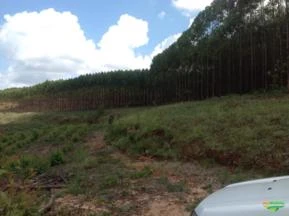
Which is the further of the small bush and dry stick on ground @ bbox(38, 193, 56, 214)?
the small bush

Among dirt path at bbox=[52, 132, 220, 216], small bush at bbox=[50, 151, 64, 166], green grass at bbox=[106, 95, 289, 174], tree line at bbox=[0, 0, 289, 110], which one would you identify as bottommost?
dirt path at bbox=[52, 132, 220, 216]

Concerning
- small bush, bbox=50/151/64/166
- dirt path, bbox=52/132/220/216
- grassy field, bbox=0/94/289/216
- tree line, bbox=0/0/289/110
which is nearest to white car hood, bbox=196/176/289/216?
grassy field, bbox=0/94/289/216

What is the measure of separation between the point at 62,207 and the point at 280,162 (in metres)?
3.74

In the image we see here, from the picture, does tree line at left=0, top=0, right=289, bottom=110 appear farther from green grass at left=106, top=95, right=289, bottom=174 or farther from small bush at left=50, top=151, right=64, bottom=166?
small bush at left=50, top=151, right=64, bottom=166

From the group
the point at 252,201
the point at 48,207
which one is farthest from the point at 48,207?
the point at 252,201

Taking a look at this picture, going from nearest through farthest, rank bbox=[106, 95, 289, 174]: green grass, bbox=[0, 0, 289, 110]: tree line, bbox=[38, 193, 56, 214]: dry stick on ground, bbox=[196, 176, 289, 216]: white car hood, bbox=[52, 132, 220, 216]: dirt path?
bbox=[196, 176, 289, 216]: white car hood < bbox=[38, 193, 56, 214]: dry stick on ground < bbox=[52, 132, 220, 216]: dirt path < bbox=[106, 95, 289, 174]: green grass < bbox=[0, 0, 289, 110]: tree line

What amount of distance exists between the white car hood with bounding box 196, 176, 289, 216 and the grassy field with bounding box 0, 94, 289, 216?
2.24 meters

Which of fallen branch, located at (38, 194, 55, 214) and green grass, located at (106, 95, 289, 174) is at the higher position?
green grass, located at (106, 95, 289, 174)

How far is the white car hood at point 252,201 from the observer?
2.33 m

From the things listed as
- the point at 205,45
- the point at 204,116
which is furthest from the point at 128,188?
the point at 205,45

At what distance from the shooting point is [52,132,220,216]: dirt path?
5.81 metres

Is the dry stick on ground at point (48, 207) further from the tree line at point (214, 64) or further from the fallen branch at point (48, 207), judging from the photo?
the tree line at point (214, 64)

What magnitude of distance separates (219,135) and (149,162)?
61.7 inches

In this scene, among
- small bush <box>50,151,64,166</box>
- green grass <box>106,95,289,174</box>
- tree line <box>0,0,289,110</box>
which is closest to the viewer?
green grass <box>106,95,289,174</box>
